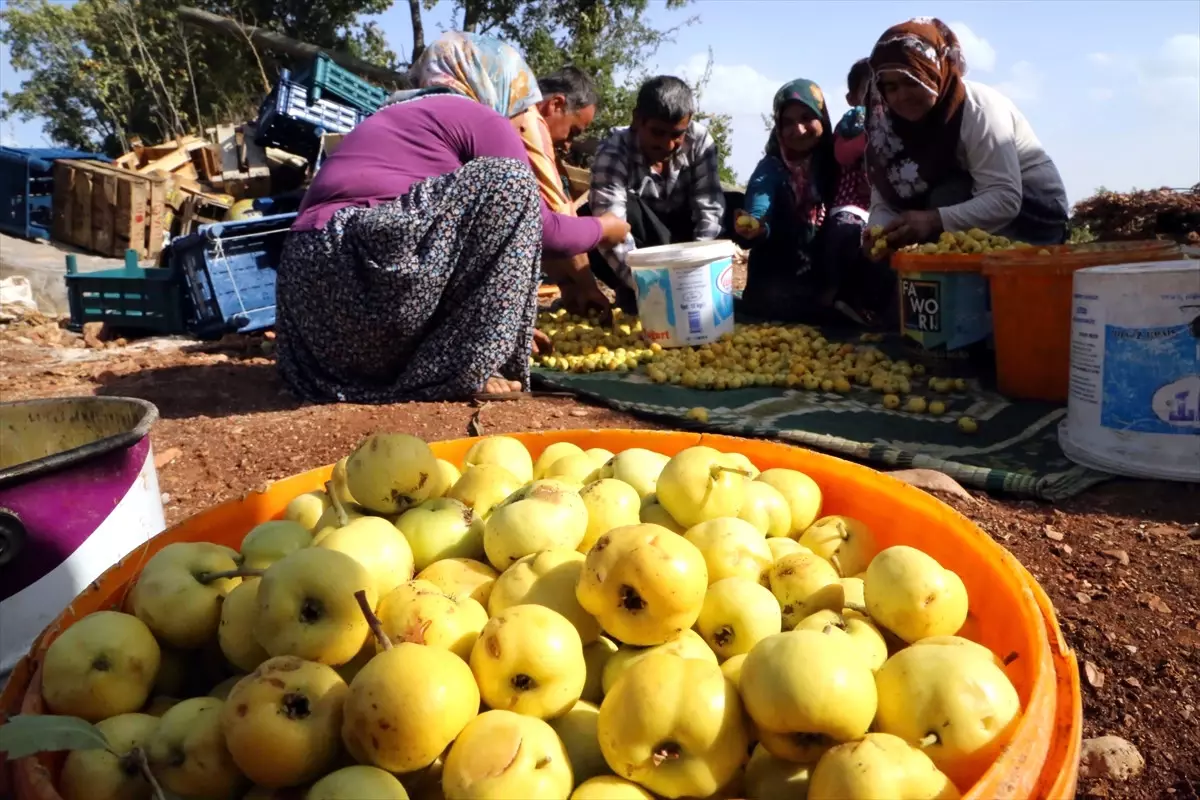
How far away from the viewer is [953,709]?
1059 mm

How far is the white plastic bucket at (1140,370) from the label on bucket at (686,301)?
2148 millimetres

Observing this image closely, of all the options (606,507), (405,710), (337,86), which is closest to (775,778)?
(405,710)

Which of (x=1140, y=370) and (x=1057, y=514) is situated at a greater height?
(x=1140, y=370)

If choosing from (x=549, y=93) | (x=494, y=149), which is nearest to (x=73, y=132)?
(x=549, y=93)

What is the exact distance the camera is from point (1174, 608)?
2.03 meters

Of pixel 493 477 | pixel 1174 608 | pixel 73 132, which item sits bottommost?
pixel 1174 608

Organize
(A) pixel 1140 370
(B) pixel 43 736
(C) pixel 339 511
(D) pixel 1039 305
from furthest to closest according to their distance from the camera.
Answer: (D) pixel 1039 305 < (A) pixel 1140 370 < (C) pixel 339 511 < (B) pixel 43 736

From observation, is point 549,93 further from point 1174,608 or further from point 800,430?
point 1174,608

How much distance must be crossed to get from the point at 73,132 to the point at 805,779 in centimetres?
2966

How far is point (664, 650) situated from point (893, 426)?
2.54 m

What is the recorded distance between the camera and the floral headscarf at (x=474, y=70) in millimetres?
4375

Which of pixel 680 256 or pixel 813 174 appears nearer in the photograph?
pixel 680 256

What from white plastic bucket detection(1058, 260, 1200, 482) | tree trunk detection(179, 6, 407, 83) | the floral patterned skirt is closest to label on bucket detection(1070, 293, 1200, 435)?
white plastic bucket detection(1058, 260, 1200, 482)

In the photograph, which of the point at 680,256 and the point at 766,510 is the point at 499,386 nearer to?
the point at 680,256
